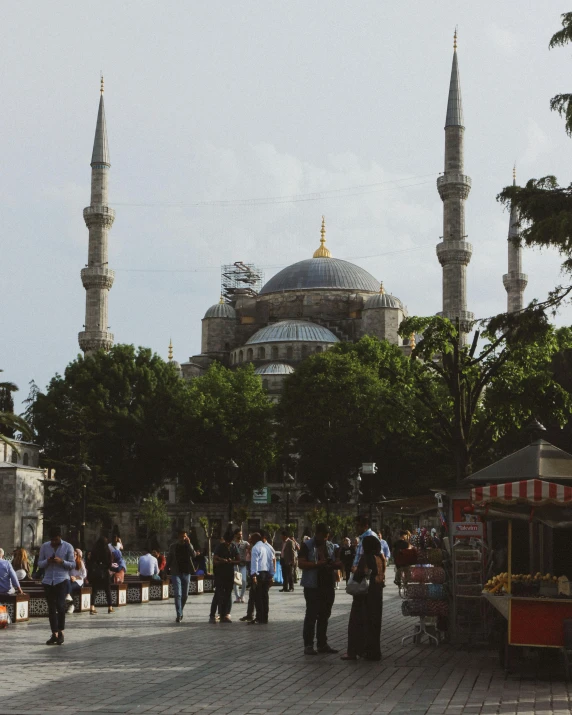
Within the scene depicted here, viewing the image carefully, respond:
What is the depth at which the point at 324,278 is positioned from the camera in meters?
97.3

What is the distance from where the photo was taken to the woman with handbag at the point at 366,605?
Result: 1220 centimetres

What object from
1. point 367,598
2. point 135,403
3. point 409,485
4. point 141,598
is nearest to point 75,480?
point 135,403

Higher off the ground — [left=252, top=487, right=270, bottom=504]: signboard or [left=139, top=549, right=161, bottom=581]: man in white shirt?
[left=252, top=487, right=270, bottom=504]: signboard

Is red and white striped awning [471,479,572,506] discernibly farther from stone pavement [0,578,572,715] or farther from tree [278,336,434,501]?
tree [278,336,434,501]

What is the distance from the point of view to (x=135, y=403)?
61688mm

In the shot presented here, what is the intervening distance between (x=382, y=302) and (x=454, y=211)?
74.8 feet

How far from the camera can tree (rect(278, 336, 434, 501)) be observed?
55938mm

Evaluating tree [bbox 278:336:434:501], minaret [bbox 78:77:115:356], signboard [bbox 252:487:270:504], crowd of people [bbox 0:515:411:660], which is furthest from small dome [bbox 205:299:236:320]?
crowd of people [bbox 0:515:411:660]

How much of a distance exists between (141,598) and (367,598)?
33.8 ft

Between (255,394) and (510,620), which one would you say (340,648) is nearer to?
(510,620)

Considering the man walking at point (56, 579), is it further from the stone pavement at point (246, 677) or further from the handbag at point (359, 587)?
the handbag at point (359, 587)

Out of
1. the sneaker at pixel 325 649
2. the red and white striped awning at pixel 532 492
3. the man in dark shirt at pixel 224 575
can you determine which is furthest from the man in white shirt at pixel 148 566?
the red and white striped awning at pixel 532 492

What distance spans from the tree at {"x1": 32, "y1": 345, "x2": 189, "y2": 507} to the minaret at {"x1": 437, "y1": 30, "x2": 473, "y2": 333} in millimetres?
16491

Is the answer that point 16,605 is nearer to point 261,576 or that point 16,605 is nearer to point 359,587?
point 261,576
